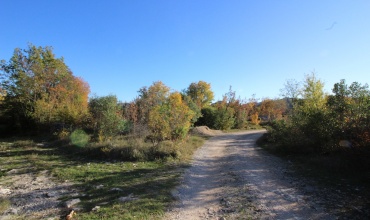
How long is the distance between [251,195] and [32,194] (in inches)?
265

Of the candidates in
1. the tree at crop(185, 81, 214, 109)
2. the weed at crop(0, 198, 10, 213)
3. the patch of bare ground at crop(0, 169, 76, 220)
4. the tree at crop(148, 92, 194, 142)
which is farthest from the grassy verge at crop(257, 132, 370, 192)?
the tree at crop(185, 81, 214, 109)

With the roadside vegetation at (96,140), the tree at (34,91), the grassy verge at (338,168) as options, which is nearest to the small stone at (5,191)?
the roadside vegetation at (96,140)

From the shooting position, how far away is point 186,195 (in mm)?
7441

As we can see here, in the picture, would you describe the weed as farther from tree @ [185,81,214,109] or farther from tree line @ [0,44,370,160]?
tree @ [185,81,214,109]

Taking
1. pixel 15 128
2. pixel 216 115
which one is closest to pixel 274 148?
pixel 216 115

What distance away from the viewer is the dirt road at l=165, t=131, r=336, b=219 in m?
5.97

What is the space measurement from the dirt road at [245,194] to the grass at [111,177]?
602 millimetres

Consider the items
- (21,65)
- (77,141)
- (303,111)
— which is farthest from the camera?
(21,65)

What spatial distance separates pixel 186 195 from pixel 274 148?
948 cm

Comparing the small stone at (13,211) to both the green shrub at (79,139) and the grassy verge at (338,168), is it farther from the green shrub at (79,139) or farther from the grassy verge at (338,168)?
the green shrub at (79,139)

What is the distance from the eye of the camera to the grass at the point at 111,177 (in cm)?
621

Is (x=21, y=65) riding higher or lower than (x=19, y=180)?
higher

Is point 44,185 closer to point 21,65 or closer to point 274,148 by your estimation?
point 274,148

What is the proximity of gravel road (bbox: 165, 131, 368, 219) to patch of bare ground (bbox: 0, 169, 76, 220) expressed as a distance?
318 cm
